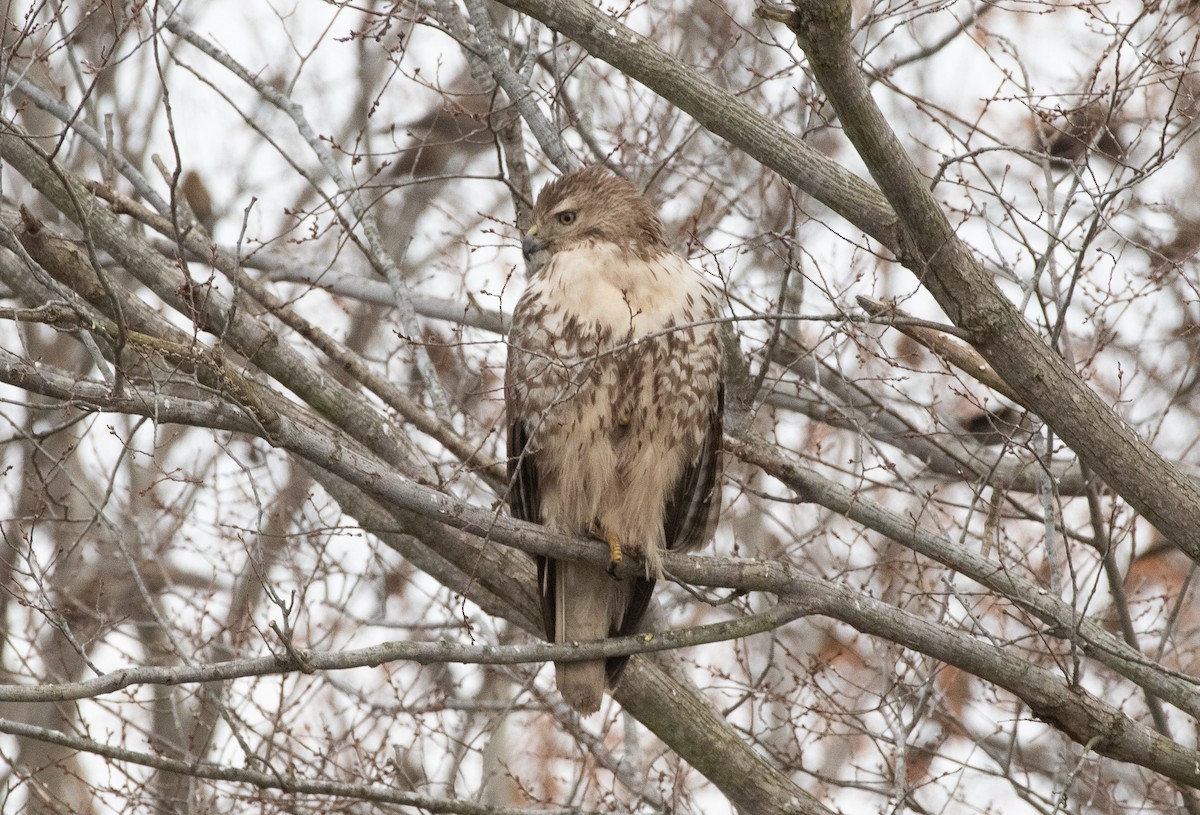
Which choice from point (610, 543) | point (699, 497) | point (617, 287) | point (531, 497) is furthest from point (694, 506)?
point (617, 287)

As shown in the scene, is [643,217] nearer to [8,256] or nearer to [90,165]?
[8,256]

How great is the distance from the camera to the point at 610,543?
179 inches

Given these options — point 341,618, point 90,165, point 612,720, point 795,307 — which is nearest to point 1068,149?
point 795,307

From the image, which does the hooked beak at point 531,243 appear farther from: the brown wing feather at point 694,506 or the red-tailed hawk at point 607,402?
the brown wing feather at point 694,506

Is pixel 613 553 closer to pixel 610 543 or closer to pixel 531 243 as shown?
pixel 610 543

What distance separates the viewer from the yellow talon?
4.51 metres

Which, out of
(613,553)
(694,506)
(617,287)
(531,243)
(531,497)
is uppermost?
(531,243)

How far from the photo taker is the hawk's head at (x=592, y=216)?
475cm

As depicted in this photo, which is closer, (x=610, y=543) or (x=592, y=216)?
(x=610, y=543)

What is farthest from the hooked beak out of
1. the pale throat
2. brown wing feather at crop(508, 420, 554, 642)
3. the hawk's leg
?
the hawk's leg

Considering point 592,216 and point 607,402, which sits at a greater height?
point 592,216

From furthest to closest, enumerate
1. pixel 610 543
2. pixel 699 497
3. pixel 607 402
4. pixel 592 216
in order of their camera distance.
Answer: pixel 699 497
pixel 592 216
pixel 610 543
pixel 607 402

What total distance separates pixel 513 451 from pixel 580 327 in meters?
0.58

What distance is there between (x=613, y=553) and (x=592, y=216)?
3.94ft
